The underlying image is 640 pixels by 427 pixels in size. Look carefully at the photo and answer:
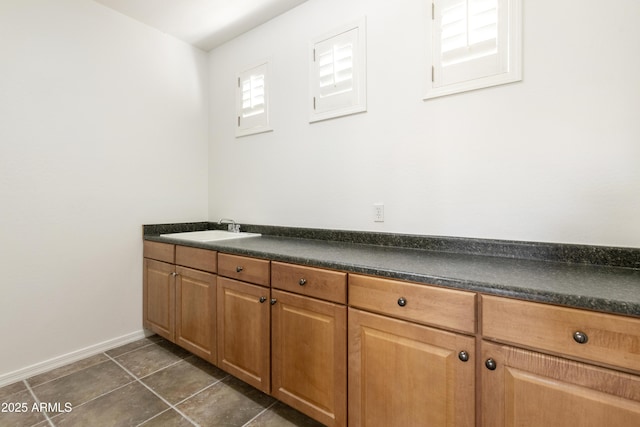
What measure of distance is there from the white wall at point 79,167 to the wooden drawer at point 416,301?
2065 mm

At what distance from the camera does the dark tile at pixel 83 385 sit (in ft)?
5.47

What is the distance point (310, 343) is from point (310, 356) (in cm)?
6

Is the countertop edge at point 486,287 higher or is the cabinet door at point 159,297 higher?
the countertop edge at point 486,287

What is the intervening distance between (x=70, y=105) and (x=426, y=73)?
2415 mm

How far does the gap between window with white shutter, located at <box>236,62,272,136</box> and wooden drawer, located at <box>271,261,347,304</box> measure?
136 cm

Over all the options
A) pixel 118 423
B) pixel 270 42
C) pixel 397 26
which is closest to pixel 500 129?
pixel 397 26

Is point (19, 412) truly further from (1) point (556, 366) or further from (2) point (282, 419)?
(1) point (556, 366)

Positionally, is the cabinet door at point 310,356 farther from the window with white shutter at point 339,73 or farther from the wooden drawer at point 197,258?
the window with white shutter at point 339,73

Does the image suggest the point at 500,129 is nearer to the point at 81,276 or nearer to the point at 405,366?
the point at 405,366

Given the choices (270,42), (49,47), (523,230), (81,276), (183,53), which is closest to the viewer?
(523,230)

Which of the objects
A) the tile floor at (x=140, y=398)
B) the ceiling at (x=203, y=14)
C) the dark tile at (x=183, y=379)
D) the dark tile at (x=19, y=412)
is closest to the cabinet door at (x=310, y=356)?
the tile floor at (x=140, y=398)

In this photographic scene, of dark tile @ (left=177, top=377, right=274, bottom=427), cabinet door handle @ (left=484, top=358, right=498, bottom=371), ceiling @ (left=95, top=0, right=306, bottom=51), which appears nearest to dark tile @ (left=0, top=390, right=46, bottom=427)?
dark tile @ (left=177, top=377, right=274, bottom=427)

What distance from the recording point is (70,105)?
2043 mm

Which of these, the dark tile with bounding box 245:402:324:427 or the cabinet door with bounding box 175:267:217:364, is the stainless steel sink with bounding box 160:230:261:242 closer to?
the cabinet door with bounding box 175:267:217:364
